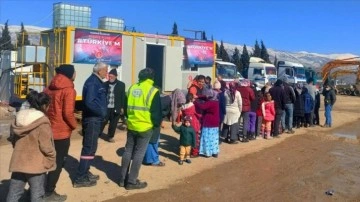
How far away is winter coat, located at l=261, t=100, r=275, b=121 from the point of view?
494 inches

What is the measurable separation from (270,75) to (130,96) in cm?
2798

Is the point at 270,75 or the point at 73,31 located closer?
the point at 73,31

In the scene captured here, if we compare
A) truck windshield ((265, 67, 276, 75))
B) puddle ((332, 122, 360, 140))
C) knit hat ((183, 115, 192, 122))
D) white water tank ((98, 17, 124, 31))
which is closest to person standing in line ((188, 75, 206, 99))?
knit hat ((183, 115, 192, 122))

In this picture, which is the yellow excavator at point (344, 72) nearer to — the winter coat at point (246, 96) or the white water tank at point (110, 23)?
the white water tank at point (110, 23)

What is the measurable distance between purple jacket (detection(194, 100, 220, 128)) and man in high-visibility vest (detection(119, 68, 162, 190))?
2.68m

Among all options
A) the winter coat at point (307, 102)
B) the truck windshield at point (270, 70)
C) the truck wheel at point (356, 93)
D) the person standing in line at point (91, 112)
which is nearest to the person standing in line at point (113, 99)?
the person standing in line at point (91, 112)

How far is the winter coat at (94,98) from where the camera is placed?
21.8 ft

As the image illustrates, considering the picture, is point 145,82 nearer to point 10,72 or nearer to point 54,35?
point 54,35

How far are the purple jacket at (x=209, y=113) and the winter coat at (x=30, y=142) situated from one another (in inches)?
188

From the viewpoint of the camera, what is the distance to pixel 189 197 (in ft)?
22.0

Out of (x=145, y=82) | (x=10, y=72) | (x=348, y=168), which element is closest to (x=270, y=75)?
(x=10, y=72)

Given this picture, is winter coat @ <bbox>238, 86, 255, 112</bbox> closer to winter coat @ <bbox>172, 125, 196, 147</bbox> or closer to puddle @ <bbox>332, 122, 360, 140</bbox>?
winter coat @ <bbox>172, 125, 196, 147</bbox>

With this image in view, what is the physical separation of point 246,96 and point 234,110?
717 millimetres

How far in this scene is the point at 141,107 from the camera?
22.5 feet
